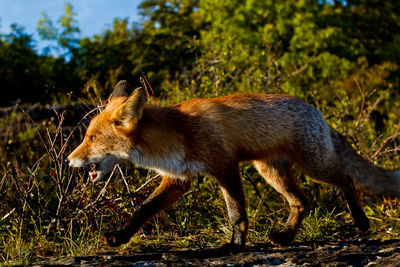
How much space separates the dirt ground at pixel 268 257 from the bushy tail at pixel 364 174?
79 centimetres

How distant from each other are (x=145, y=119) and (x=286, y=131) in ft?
4.92

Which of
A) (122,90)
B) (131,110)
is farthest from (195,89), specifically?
(131,110)

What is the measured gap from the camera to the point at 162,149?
3.33 metres

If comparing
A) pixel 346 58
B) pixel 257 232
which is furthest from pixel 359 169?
pixel 346 58

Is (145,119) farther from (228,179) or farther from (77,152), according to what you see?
(228,179)

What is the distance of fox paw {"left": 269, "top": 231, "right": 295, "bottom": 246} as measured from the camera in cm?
353

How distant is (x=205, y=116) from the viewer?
3.54 meters

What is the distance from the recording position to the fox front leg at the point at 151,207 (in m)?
3.29

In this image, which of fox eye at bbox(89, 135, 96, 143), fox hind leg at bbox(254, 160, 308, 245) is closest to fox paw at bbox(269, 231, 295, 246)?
fox hind leg at bbox(254, 160, 308, 245)

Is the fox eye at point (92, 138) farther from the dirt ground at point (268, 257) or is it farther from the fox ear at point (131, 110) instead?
the dirt ground at point (268, 257)

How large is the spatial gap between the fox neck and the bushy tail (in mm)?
1790

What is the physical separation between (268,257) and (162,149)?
1.34 m

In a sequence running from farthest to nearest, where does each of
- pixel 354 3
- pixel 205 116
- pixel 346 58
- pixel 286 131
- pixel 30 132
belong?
pixel 354 3, pixel 346 58, pixel 30 132, pixel 286 131, pixel 205 116

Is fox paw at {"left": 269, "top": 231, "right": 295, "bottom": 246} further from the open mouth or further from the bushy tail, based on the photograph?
the open mouth
